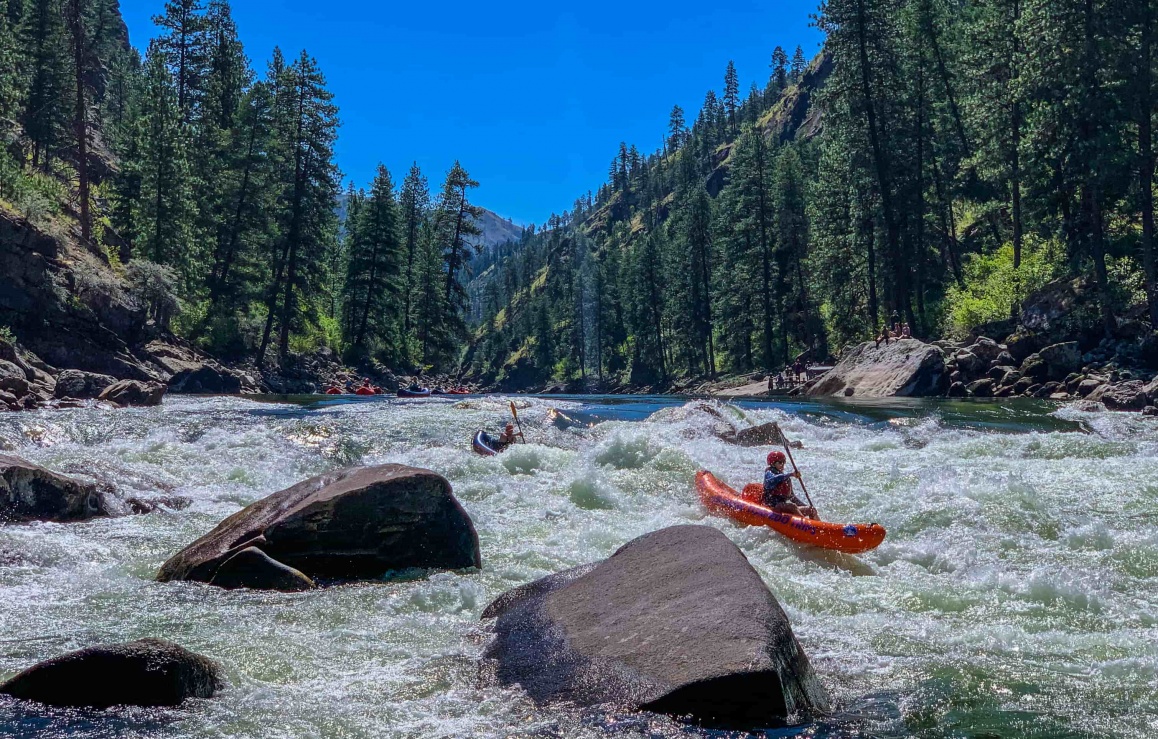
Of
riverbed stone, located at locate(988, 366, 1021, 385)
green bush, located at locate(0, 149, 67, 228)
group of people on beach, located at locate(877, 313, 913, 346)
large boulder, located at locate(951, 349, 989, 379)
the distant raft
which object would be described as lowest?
the distant raft

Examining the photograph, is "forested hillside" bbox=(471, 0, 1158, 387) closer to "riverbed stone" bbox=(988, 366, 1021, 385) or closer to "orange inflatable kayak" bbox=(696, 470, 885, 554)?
"riverbed stone" bbox=(988, 366, 1021, 385)

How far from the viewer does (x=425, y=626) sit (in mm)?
6938

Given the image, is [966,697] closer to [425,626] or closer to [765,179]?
[425,626]

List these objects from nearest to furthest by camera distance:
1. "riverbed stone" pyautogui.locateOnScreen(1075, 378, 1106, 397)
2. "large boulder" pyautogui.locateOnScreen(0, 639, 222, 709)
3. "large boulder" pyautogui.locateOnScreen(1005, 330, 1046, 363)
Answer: "large boulder" pyautogui.locateOnScreen(0, 639, 222, 709), "riverbed stone" pyautogui.locateOnScreen(1075, 378, 1106, 397), "large boulder" pyautogui.locateOnScreen(1005, 330, 1046, 363)

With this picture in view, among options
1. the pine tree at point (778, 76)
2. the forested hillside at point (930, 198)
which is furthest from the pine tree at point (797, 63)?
the forested hillside at point (930, 198)

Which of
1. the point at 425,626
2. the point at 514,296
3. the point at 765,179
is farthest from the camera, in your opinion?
the point at 514,296

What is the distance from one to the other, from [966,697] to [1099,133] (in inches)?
1113

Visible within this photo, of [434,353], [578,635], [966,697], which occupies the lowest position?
[966,697]

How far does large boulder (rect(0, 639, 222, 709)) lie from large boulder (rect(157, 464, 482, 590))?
292cm

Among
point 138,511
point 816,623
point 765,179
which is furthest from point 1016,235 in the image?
point 138,511

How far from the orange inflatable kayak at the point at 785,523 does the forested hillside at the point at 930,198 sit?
20.2m

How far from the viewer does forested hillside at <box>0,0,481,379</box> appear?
1260 inches

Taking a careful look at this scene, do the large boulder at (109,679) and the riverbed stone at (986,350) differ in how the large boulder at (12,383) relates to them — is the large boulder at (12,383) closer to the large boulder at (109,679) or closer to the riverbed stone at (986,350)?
the large boulder at (109,679)

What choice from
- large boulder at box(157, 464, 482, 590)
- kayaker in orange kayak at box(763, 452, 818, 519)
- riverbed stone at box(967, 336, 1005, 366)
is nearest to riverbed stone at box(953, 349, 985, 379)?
riverbed stone at box(967, 336, 1005, 366)
